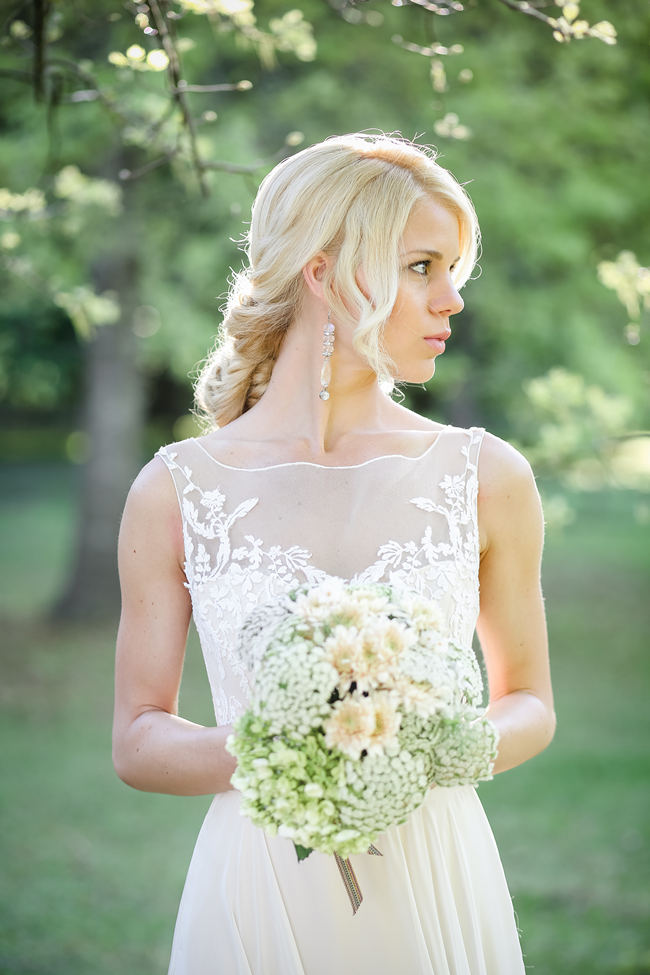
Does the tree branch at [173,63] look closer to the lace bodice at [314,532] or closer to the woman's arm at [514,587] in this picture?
the lace bodice at [314,532]

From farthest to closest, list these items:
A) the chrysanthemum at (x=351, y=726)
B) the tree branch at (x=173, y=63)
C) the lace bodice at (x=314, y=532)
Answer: the tree branch at (x=173, y=63) → the lace bodice at (x=314, y=532) → the chrysanthemum at (x=351, y=726)

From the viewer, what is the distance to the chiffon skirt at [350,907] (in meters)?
2.42

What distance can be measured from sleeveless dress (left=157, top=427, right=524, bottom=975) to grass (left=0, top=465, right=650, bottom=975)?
321 cm

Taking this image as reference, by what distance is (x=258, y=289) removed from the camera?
2807 millimetres

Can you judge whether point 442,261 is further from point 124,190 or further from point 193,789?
point 124,190

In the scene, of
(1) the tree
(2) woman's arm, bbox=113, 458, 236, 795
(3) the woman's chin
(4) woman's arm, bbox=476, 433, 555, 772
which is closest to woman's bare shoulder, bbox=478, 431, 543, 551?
(4) woman's arm, bbox=476, 433, 555, 772

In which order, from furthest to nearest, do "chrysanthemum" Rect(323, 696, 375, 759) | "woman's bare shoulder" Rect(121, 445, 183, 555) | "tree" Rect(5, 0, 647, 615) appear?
1. "tree" Rect(5, 0, 647, 615)
2. "woman's bare shoulder" Rect(121, 445, 183, 555)
3. "chrysanthemum" Rect(323, 696, 375, 759)

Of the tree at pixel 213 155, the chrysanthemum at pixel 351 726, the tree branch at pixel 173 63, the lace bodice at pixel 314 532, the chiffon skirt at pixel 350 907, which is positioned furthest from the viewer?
the tree at pixel 213 155

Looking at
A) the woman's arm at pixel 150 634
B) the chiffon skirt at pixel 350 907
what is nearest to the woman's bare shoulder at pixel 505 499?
the chiffon skirt at pixel 350 907

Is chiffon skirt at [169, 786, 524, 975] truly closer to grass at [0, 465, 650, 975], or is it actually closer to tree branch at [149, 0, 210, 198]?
tree branch at [149, 0, 210, 198]

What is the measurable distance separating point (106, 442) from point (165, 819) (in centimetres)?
475

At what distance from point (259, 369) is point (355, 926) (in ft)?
4.61

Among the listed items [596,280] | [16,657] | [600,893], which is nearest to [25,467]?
[16,657]

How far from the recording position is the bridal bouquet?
6.33 ft
